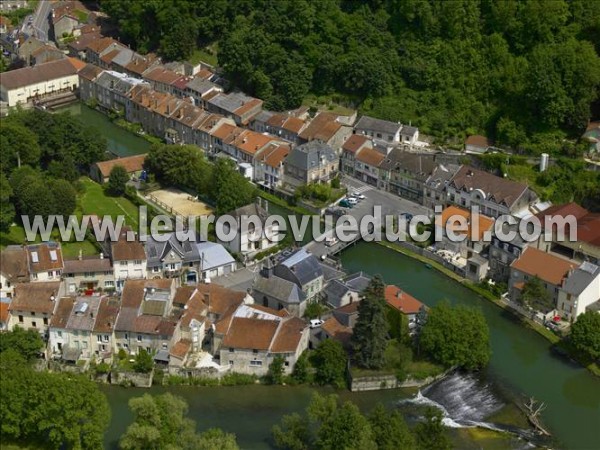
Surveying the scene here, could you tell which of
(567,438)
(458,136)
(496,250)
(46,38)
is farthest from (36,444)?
(46,38)

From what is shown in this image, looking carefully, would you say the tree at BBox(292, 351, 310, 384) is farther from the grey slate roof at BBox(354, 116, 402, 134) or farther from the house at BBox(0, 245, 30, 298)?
the grey slate roof at BBox(354, 116, 402, 134)

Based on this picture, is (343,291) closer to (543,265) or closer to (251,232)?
(251,232)

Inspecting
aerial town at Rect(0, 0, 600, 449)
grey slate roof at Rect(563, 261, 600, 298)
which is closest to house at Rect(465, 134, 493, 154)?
aerial town at Rect(0, 0, 600, 449)

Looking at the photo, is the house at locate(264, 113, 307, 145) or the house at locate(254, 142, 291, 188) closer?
the house at locate(254, 142, 291, 188)

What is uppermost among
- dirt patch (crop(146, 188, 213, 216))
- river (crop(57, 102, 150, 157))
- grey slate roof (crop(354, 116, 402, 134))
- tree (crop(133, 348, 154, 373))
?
grey slate roof (crop(354, 116, 402, 134))

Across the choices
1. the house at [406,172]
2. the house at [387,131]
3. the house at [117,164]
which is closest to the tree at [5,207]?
the house at [117,164]

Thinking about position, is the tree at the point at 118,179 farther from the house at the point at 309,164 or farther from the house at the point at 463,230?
the house at the point at 463,230

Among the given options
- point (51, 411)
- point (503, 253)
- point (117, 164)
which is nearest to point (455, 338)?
point (503, 253)

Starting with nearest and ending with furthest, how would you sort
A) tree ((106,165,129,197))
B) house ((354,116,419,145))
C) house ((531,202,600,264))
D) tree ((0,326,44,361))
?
tree ((0,326,44,361)) → house ((531,202,600,264)) → tree ((106,165,129,197)) → house ((354,116,419,145))

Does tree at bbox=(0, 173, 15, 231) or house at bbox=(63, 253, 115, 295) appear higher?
tree at bbox=(0, 173, 15, 231)
